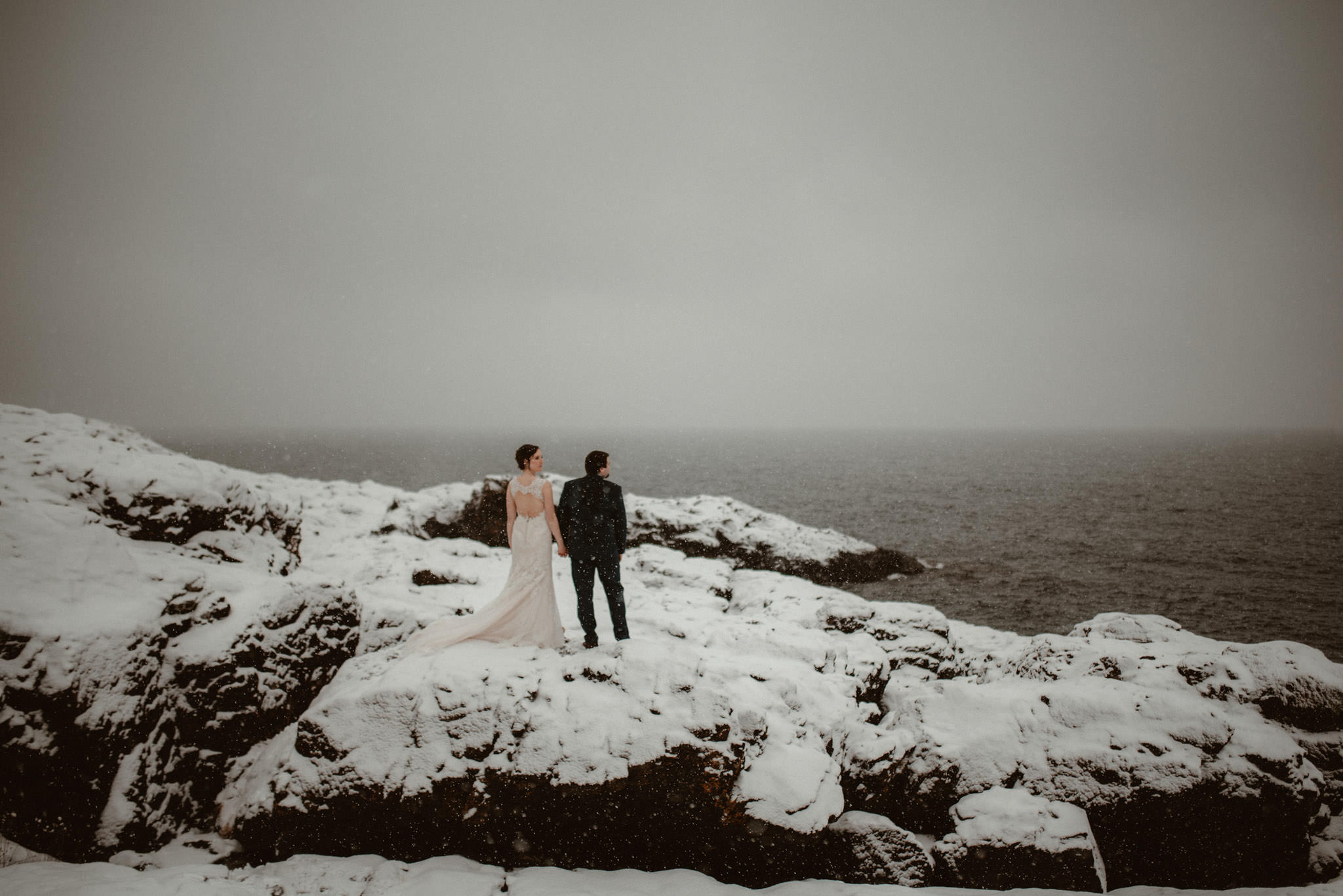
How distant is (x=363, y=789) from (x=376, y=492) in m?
28.2

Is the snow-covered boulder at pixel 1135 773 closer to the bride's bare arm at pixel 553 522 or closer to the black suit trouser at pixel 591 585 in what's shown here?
the black suit trouser at pixel 591 585

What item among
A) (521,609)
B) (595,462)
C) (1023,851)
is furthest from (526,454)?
(1023,851)

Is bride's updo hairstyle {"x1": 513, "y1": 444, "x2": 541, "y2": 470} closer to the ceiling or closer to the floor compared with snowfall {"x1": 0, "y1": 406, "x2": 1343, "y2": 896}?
closer to the ceiling

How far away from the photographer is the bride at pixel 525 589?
25.5 ft

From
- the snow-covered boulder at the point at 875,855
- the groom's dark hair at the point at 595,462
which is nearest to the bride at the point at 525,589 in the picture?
the groom's dark hair at the point at 595,462

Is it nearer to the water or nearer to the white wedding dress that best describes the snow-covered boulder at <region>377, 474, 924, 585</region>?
the water

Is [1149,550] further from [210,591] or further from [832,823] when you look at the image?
[210,591]

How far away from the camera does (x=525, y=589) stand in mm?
7902

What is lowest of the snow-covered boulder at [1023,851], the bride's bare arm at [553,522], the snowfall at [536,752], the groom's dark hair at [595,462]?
the snow-covered boulder at [1023,851]

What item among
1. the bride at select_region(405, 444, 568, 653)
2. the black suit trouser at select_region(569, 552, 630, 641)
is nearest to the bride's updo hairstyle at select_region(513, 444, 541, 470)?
the bride at select_region(405, 444, 568, 653)

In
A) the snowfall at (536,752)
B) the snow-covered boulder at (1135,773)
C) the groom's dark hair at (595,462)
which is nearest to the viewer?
the snowfall at (536,752)

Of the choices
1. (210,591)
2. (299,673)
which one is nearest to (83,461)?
(210,591)

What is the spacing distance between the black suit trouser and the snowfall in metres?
0.46

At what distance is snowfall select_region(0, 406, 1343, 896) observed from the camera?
5980mm
